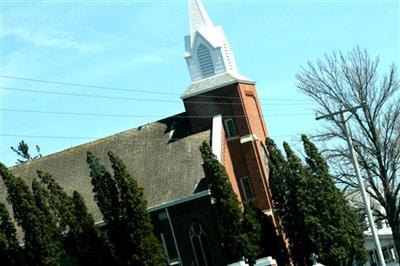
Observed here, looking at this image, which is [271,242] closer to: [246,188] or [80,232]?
[246,188]

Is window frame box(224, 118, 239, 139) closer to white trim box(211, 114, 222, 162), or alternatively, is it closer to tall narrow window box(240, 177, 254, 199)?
white trim box(211, 114, 222, 162)

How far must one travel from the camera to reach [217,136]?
41281mm

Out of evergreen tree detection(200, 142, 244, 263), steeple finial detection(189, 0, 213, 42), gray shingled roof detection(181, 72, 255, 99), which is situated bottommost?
evergreen tree detection(200, 142, 244, 263)

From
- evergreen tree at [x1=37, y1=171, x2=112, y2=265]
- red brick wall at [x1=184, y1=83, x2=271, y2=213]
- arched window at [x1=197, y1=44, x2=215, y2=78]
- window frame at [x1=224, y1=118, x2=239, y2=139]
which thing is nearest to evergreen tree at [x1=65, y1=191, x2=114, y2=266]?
evergreen tree at [x1=37, y1=171, x2=112, y2=265]

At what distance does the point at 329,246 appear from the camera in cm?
3697

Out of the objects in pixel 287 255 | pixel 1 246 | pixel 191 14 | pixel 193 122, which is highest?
pixel 191 14

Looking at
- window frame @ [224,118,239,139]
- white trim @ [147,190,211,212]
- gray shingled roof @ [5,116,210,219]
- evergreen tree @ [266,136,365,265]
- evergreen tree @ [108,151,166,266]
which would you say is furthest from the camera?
window frame @ [224,118,239,139]

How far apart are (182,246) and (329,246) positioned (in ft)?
23.8

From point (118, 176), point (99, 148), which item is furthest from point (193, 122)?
point (118, 176)

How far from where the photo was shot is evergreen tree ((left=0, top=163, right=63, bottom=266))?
35.7 metres

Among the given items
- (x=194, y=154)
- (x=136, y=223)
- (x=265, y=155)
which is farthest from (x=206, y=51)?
(x=136, y=223)

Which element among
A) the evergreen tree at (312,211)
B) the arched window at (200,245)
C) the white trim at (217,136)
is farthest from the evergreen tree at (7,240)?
the evergreen tree at (312,211)

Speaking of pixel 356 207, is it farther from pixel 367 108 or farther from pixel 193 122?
pixel 193 122

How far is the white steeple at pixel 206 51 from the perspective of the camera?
142 ft
